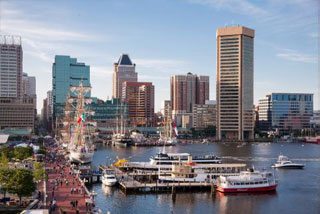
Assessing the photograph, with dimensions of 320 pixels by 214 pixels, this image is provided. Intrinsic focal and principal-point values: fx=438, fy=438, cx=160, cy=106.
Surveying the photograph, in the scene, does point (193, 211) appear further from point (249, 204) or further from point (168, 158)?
point (168, 158)

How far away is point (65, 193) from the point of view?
65438 millimetres

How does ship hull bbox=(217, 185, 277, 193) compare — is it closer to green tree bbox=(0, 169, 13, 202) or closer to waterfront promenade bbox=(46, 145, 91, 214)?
waterfront promenade bbox=(46, 145, 91, 214)

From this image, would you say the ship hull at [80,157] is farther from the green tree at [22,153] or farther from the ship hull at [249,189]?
the ship hull at [249,189]

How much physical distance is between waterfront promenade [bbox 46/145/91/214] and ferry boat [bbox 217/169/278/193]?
2515 cm

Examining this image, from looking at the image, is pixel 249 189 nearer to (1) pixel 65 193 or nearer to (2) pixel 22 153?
(1) pixel 65 193

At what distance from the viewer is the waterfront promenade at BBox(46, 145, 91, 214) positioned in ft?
183

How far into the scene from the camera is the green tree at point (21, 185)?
55.7 metres

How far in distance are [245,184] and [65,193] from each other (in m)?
32.2

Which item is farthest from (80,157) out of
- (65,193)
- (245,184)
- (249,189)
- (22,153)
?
(249,189)

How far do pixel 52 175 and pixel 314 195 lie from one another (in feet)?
156

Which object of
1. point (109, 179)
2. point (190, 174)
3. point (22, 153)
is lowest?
point (109, 179)

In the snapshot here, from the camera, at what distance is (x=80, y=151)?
11612 cm

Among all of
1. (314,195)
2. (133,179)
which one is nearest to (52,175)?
(133,179)

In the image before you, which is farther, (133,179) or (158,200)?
(133,179)
